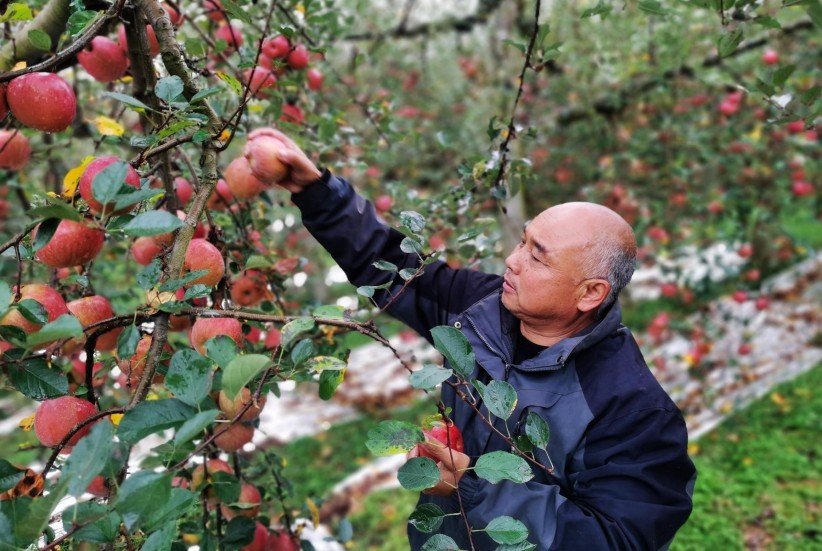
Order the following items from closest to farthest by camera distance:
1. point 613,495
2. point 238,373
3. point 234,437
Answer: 1. point 238,373
2. point 613,495
3. point 234,437

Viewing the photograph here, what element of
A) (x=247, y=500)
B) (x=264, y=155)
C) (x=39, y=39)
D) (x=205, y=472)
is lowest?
(x=247, y=500)

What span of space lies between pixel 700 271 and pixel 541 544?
5.93m

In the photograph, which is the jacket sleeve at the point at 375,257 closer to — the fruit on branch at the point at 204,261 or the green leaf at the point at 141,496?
the fruit on branch at the point at 204,261

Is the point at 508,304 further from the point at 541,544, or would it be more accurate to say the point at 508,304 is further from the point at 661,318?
the point at 661,318

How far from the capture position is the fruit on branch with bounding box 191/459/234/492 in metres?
1.26

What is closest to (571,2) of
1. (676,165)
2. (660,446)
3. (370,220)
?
(676,165)

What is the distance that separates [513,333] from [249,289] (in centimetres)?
64

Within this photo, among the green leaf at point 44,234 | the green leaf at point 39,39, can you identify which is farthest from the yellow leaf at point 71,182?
the green leaf at point 39,39

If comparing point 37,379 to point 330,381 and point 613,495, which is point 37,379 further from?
point 613,495

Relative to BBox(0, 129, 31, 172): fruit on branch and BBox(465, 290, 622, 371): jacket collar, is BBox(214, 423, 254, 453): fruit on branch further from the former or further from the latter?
BBox(0, 129, 31, 172): fruit on branch

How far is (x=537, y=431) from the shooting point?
3.16 ft

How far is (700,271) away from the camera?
20.7ft

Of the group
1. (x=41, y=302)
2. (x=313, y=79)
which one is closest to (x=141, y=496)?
(x=41, y=302)

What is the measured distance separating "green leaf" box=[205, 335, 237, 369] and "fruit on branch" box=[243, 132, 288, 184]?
0.48 metres
